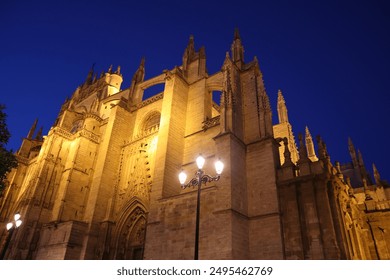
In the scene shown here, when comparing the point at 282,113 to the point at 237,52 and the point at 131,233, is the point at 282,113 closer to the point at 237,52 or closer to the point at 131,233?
the point at 237,52

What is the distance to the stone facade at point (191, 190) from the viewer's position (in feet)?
34.2

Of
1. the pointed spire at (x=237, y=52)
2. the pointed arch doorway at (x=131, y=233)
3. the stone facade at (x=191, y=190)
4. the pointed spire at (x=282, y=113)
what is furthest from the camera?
the pointed spire at (x=282, y=113)

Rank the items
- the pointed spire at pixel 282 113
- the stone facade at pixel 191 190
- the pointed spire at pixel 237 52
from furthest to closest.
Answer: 1. the pointed spire at pixel 282 113
2. the pointed spire at pixel 237 52
3. the stone facade at pixel 191 190

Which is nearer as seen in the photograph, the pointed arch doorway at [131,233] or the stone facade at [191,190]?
the stone facade at [191,190]

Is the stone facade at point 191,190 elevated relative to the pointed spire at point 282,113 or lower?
lower

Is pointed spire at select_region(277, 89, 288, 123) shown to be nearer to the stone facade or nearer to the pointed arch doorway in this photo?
the stone facade

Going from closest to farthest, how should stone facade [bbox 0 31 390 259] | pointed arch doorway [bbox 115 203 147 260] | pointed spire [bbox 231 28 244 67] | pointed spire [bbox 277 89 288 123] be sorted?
1. stone facade [bbox 0 31 390 259]
2. pointed arch doorway [bbox 115 203 147 260]
3. pointed spire [bbox 231 28 244 67]
4. pointed spire [bbox 277 89 288 123]

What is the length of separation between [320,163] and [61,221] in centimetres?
1470

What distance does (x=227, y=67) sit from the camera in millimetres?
15070

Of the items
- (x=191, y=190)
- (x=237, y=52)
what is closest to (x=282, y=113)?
(x=237, y=52)

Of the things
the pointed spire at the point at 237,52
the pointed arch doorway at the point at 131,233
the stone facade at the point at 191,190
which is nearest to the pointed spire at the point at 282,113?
the stone facade at the point at 191,190

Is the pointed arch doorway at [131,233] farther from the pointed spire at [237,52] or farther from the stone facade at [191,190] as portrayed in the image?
the pointed spire at [237,52]

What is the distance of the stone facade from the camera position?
1043 centimetres

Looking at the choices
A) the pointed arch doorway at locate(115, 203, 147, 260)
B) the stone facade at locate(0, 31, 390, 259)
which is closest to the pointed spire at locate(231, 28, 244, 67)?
the stone facade at locate(0, 31, 390, 259)
